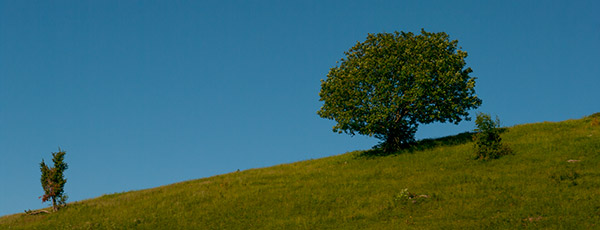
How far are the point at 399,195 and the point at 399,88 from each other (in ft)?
49.4

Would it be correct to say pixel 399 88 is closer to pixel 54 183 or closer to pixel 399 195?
pixel 399 195

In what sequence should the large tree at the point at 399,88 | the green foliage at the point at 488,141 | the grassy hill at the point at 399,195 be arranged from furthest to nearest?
the large tree at the point at 399,88 → the green foliage at the point at 488,141 → the grassy hill at the point at 399,195

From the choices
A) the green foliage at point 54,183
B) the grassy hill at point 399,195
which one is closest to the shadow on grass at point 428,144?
the grassy hill at point 399,195

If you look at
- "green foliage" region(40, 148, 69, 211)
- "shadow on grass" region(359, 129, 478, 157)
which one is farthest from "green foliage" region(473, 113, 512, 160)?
"green foliage" region(40, 148, 69, 211)

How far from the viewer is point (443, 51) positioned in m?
43.9

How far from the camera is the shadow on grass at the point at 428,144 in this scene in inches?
1677

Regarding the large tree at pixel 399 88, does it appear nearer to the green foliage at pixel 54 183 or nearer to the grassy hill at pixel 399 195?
the grassy hill at pixel 399 195

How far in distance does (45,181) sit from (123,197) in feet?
19.4

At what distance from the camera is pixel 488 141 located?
36.0m

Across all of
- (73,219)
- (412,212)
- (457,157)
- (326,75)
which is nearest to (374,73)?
(326,75)

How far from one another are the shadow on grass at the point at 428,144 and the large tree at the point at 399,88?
933mm

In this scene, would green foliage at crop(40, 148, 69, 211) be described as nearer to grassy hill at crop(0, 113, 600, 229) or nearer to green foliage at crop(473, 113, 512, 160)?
grassy hill at crop(0, 113, 600, 229)

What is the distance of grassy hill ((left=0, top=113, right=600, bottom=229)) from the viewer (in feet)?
80.5

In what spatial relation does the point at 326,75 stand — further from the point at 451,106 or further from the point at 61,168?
the point at 61,168
